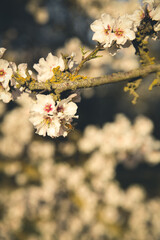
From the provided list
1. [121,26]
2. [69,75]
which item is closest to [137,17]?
[121,26]

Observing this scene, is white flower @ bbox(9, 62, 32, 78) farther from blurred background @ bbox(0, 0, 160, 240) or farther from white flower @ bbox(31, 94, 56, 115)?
blurred background @ bbox(0, 0, 160, 240)

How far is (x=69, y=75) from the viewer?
1.04m

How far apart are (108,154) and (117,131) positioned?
50cm

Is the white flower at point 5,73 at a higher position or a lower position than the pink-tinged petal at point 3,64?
lower

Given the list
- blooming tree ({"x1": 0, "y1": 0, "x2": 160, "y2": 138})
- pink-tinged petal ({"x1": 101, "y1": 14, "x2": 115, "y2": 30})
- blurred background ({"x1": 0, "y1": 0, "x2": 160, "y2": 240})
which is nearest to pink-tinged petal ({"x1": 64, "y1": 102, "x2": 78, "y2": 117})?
blooming tree ({"x1": 0, "y1": 0, "x2": 160, "y2": 138})

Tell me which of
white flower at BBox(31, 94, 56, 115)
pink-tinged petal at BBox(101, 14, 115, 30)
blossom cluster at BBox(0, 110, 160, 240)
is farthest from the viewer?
blossom cluster at BBox(0, 110, 160, 240)

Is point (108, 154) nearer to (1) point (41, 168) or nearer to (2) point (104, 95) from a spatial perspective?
(1) point (41, 168)

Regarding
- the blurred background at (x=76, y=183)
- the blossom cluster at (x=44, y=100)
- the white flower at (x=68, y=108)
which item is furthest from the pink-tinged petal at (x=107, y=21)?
the blurred background at (x=76, y=183)

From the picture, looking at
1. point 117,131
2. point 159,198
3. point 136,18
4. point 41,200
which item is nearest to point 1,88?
point 136,18

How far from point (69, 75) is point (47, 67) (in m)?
0.12

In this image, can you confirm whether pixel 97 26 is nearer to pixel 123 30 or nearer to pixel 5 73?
pixel 123 30

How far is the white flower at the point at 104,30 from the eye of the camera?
1.05 metres

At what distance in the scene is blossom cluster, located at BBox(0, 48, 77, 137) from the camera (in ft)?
3.26

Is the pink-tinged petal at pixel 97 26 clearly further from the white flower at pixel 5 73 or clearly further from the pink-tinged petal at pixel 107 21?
the white flower at pixel 5 73
